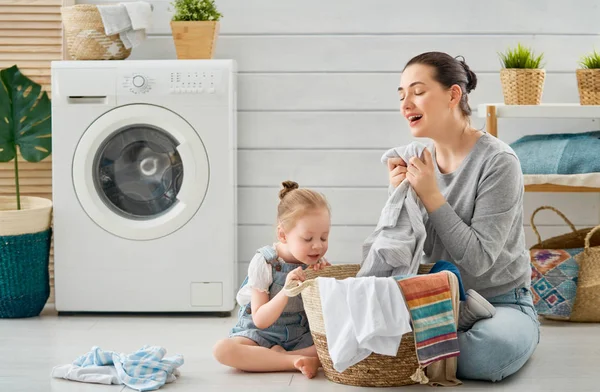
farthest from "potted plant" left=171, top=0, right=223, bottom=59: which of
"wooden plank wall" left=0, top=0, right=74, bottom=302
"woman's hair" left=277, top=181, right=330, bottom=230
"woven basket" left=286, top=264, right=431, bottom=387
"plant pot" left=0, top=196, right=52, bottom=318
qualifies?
"woven basket" left=286, top=264, right=431, bottom=387

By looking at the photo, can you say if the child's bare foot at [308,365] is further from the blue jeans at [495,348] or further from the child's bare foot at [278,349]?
the blue jeans at [495,348]

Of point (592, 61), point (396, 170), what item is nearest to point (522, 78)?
point (592, 61)

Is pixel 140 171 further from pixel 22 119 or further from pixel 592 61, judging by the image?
pixel 592 61

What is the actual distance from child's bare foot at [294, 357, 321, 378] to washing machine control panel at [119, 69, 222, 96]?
1.13 metres

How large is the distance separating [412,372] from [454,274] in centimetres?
26

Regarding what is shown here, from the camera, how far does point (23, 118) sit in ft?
10.3

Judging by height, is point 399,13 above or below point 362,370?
above

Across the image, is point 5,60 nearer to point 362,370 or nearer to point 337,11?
point 337,11

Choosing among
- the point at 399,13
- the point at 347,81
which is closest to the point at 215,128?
the point at 347,81

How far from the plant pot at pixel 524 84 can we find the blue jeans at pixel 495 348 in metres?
1.02

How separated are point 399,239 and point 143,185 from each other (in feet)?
3.83

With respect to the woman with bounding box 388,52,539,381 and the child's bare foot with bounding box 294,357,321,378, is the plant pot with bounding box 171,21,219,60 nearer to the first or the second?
the woman with bounding box 388,52,539,381

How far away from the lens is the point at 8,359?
2445 millimetres

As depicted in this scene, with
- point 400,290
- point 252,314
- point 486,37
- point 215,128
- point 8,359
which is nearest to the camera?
point 400,290
